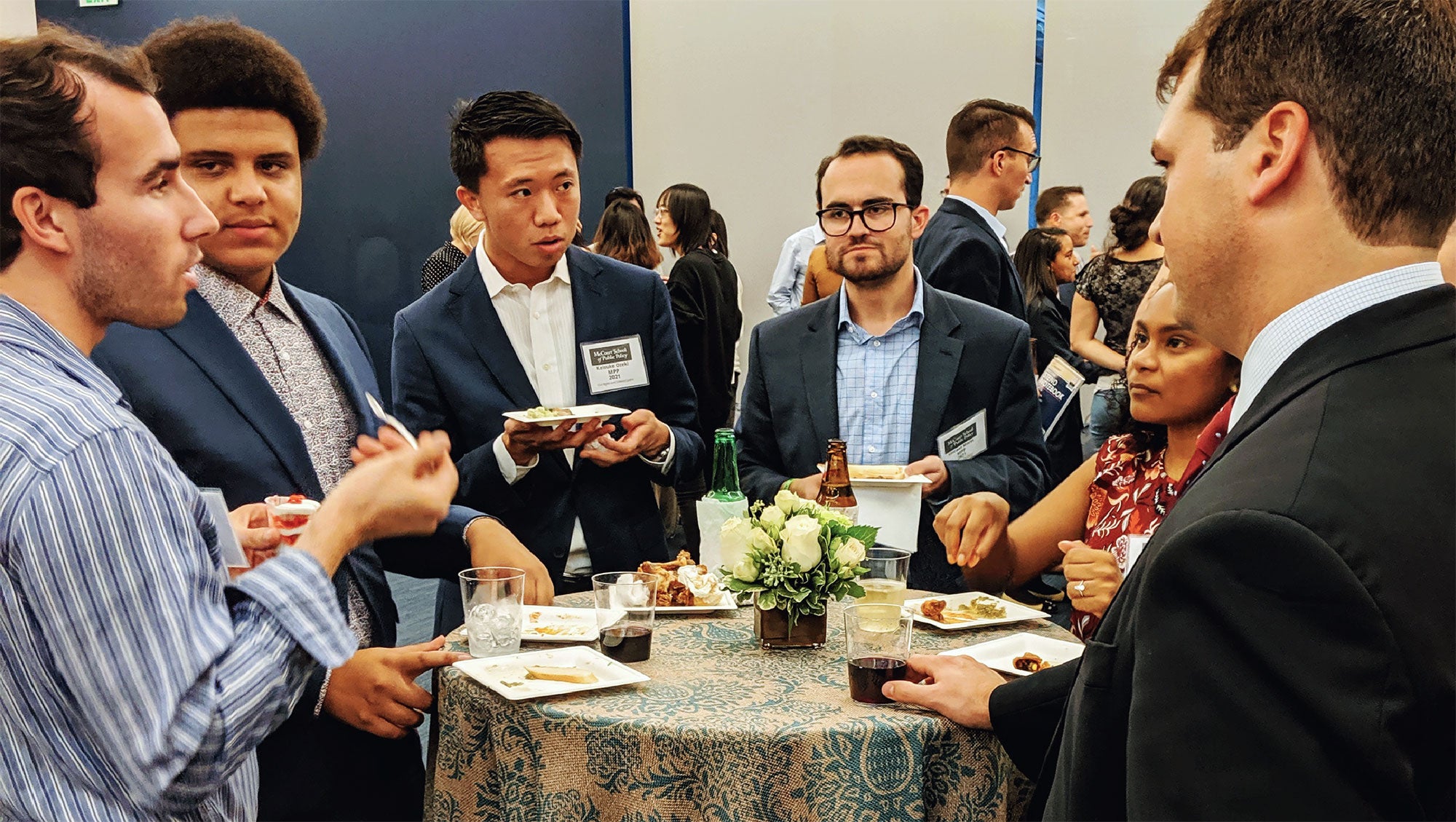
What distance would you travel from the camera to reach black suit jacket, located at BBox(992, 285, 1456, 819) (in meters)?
0.81

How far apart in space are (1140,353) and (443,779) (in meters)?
1.64

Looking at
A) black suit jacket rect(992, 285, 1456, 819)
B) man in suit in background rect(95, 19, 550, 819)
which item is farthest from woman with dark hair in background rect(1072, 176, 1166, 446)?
black suit jacket rect(992, 285, 1456, 819)

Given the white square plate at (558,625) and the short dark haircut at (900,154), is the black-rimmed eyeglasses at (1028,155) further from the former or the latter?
the white square plate at (558,625)

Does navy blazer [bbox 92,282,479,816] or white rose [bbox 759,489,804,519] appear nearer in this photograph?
navy blazer [bbox 92,282,479,816]

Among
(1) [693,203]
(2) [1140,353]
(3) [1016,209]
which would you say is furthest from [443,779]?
(3) [1016,209]

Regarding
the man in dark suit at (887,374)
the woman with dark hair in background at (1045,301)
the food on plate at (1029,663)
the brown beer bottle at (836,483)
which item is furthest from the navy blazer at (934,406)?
the woman with dark hair in background at (1045,301)

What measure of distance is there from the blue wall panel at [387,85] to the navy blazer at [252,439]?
224 inches

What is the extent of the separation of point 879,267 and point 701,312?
8.81 feet

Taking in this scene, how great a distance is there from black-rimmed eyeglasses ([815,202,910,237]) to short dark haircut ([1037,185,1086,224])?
462cm

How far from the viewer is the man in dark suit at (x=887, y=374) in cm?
289

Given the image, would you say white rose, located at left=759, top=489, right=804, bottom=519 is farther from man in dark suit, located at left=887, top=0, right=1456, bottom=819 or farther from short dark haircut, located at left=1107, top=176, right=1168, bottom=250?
short dark haircut, located at left=1107, top=176, right=1168, bottom=250

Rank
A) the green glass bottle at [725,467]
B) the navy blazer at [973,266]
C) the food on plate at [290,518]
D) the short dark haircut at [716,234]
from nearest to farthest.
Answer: the food on plate at [290,518]
the green glass bottle at [725,467]
the navy blazer at [973,266]
the short dark haircut at [716,234]

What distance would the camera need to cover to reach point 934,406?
2889 millimetres

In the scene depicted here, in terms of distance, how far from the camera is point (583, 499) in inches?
109
